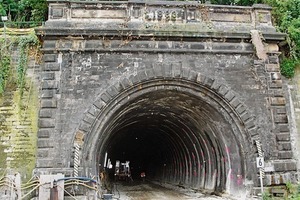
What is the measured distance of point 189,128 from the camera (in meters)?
16.8

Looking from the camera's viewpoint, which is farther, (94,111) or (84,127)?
(94,111)

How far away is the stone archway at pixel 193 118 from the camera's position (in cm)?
1227

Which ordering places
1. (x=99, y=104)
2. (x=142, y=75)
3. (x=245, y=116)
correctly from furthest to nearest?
1. (x=245, y=116)
2. (x=142, y=75)
3. (x=99, y=104)

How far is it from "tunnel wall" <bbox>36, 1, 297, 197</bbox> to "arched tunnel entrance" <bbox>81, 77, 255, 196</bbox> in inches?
7.2

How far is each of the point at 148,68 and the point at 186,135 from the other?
6256 millimetres

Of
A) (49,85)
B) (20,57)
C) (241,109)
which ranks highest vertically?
(20,57)

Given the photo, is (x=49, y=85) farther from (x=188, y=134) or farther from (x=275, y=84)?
(x=275, y=84)

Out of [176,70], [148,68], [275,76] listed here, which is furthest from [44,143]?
[275,76]

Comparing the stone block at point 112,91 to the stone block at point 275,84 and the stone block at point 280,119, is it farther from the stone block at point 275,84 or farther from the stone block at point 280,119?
the stone block at point 280,119

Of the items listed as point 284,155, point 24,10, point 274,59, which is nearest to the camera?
point 284,155

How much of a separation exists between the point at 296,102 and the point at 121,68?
6.91m

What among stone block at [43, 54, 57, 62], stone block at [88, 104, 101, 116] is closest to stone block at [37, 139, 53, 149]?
stone block at [88, 104, 101, 116]

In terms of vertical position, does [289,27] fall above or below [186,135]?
above

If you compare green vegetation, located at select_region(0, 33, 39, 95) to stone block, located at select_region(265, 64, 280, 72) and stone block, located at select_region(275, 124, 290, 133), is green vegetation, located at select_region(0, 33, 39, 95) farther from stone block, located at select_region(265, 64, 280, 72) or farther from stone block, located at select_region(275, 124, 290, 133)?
stone block, located at select_region(275, 124, 290, 133)
